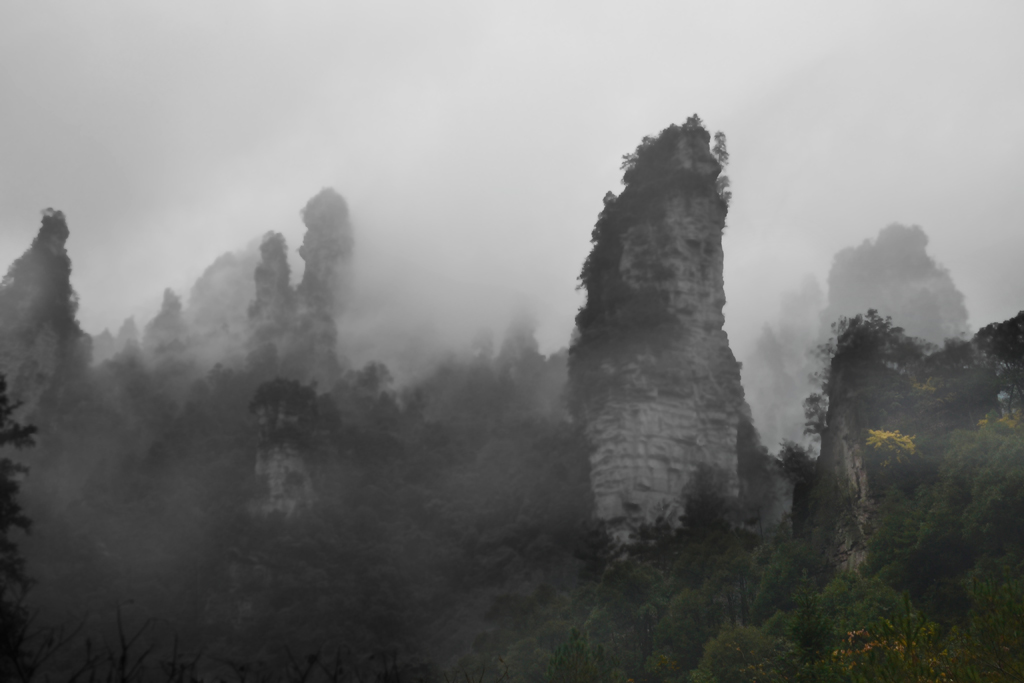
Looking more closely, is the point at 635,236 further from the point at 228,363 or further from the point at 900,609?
the point at 228,363

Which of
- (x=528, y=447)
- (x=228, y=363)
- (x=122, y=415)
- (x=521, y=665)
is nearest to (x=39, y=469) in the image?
(x=122, y=415)

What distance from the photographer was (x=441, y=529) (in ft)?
284

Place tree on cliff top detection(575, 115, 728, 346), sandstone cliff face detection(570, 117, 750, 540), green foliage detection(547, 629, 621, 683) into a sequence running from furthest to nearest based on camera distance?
tree on cliff top detection(575, 115, 728, 346) < sandstone cliff face detection(570, 117, 750, 540) < green foliage detection(547, 629, 621, 683)

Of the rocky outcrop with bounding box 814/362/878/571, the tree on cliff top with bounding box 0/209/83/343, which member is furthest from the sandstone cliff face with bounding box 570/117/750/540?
the tree on cliff top with bounding box 0/209/83/343

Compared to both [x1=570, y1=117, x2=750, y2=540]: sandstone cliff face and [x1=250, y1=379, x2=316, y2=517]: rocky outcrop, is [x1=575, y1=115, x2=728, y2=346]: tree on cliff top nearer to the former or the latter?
[x1=570, y1=117, x2=750, y2=540]: sandstone cliff face

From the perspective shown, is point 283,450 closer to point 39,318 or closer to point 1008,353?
point 39,318

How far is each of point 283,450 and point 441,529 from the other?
62.0 ft

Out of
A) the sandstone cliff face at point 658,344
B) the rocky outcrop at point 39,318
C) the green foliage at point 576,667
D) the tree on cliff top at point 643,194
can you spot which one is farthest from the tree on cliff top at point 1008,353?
the rocky outcrop at point 39,318

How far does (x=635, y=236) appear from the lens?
70000 mm

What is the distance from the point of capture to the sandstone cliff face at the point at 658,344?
58.6 m

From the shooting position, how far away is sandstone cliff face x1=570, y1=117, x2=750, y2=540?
58.6m

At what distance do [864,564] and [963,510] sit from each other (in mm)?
5781

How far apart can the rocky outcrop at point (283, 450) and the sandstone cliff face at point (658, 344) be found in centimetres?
3331

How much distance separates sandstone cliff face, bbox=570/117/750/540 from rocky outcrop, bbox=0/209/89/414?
6110 centimetres
